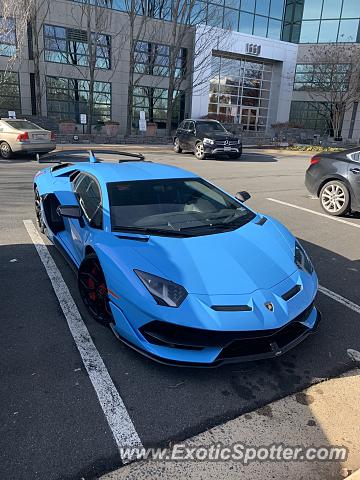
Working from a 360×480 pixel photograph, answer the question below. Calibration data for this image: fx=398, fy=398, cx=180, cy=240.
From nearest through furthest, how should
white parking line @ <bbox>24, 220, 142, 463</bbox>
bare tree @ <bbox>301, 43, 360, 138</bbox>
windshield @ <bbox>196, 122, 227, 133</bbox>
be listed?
white parking line @ <bbox>24, 220, 142, 463</bbox> → windshield @ <bbox>196, 122, 227, 133</bbox> → bare tree @ <bbox>301, 43, 360, 138</bbox>

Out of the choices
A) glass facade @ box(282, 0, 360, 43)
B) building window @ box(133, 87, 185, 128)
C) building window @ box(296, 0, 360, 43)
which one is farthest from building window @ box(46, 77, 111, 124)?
building window @ box(296, 0, 360, 43)

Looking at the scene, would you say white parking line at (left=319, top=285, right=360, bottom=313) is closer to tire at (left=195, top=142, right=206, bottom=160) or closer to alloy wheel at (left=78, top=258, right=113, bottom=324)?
alloy wheel at (left=78, top=258, right=113, bottom=324)

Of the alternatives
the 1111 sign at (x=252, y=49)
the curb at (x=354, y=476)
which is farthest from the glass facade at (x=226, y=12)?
the curb at (x=354, y=476)

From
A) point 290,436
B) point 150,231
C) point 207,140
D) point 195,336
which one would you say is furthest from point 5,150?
point 290,436

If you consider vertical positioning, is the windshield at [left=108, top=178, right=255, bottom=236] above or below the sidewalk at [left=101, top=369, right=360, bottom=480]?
above

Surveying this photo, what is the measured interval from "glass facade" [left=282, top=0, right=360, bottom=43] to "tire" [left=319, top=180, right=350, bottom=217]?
33.1 m

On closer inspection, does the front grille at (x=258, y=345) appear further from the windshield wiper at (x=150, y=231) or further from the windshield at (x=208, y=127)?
the windshield at (x=208, y=127)

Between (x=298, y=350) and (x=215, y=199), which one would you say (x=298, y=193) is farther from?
(x=298, y=350)

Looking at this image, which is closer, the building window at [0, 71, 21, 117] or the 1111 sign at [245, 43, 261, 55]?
the building window at [0, 71, 21, 117]

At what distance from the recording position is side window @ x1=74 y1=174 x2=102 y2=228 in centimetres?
377

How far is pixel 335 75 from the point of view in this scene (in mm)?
31875

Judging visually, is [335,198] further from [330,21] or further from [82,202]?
[330,21]

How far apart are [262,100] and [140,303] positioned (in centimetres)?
3603

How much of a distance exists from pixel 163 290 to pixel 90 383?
834 mm
